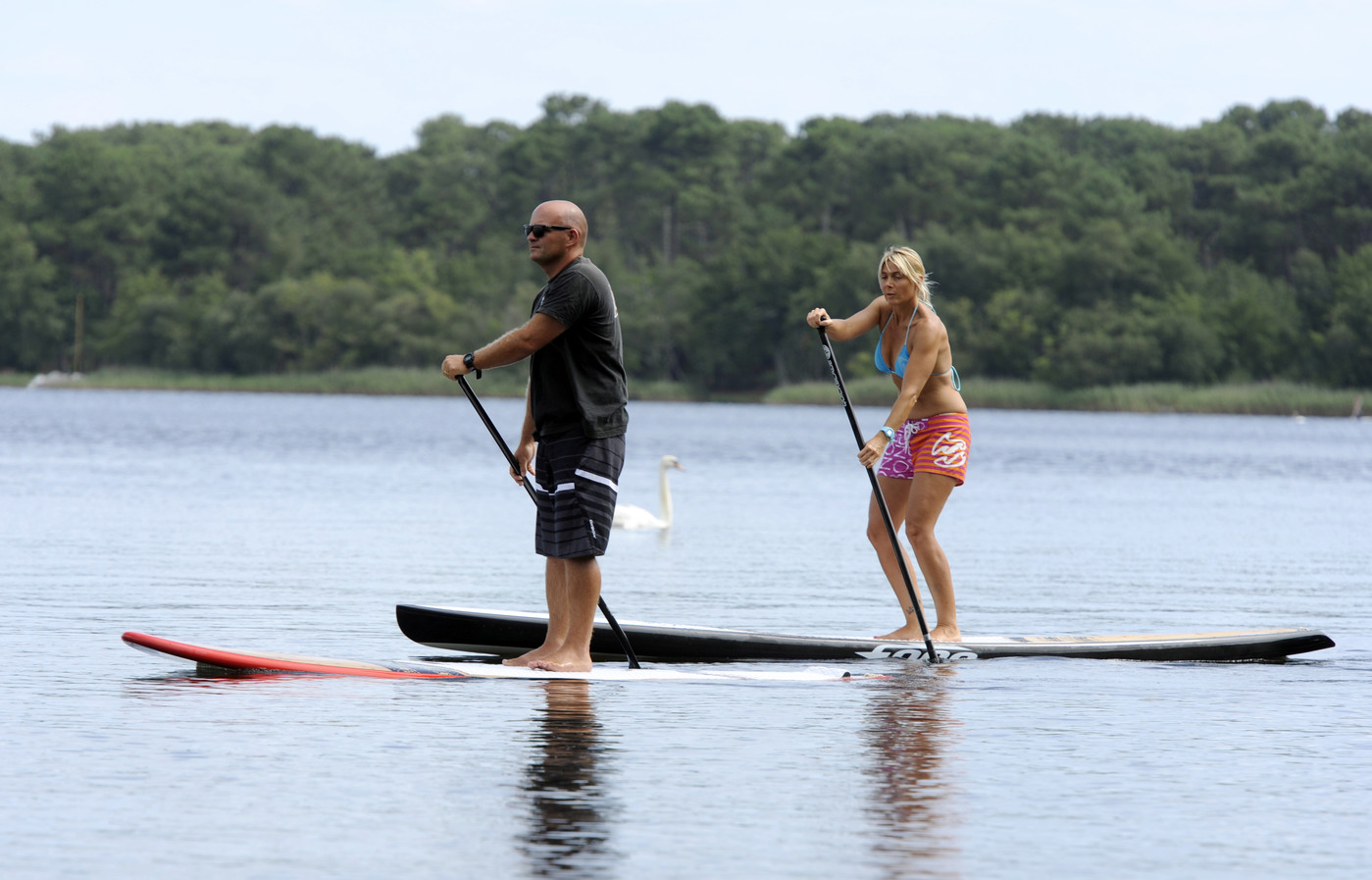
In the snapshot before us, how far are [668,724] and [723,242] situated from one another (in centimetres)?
10984

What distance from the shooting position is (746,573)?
15.1 metres

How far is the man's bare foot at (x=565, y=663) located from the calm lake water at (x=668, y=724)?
96 millimetres

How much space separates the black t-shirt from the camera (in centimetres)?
794

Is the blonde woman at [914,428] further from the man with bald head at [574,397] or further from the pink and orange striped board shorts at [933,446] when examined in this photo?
the man with bald head at [574,397]

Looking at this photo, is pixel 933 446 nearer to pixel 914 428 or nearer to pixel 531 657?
pixel 914 428

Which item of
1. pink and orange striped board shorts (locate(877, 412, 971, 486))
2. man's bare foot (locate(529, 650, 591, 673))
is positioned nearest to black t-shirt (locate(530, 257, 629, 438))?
man's bare foot (locate(529, 650, 591, 673))

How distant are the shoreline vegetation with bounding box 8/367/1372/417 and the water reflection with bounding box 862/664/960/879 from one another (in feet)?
193

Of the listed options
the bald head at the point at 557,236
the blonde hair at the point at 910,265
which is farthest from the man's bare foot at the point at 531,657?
the blonde hair at the point at 910,265

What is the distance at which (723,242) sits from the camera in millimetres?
116625

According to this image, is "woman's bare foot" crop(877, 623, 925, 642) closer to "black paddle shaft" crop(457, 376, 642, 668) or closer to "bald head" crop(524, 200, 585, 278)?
"black paddle shaft" crop(457, 376, 642, 668)

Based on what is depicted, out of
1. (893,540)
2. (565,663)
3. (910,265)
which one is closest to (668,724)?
(565,663)

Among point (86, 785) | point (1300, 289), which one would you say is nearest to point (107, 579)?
point (86, 785)

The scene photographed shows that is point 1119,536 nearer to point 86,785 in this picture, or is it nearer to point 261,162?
point 86,785

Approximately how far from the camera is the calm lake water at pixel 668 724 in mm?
5574
